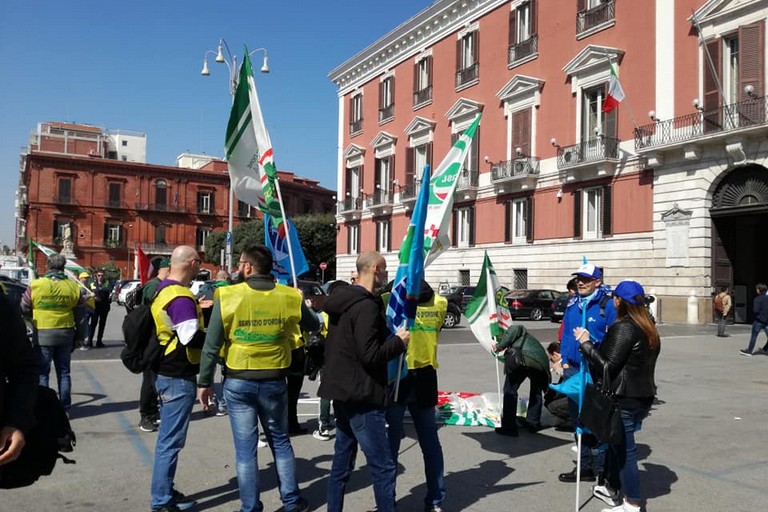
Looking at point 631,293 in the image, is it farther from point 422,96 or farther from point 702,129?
point 422,96

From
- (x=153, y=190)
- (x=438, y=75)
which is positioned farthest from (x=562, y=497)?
(x=153, y=190)

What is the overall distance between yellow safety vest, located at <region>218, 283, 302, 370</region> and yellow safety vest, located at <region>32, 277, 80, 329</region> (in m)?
4.06

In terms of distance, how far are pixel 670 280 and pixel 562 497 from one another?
885 inches

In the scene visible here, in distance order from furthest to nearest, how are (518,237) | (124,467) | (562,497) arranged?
(518,237) < (124,467) < (562,497)

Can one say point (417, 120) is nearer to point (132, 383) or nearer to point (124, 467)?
point (132, 383)

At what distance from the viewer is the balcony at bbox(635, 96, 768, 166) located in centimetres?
2270

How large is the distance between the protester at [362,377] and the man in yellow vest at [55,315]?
15.3ft

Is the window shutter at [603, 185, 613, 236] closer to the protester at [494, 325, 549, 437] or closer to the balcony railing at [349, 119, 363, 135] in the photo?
the protester at [494, 325, 549, 437]

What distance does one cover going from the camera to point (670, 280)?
2553 cm

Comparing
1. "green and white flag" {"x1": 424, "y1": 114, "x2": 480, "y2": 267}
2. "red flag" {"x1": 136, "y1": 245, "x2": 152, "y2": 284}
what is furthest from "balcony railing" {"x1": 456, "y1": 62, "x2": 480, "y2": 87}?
"green and white flag" {"x1": 424, "y1": 114, "x2": 480, "y2": 267}

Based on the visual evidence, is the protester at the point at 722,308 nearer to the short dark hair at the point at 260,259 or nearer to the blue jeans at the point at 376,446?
the blue jeans at the point at 376,446

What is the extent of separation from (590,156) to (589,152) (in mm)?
241

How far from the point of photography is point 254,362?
4.43m

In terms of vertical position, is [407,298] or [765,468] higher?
[407,298]
